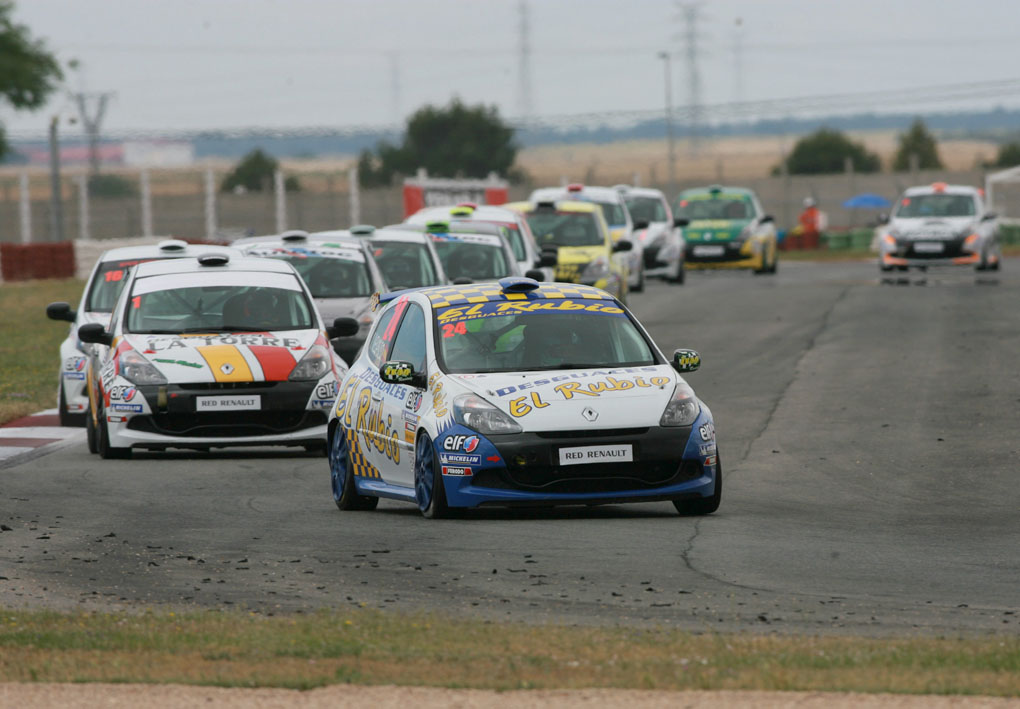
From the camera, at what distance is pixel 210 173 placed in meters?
40.8

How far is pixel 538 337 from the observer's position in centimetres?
1177

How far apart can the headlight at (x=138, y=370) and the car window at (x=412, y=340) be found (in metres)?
3.28

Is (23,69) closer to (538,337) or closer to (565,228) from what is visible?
(565,228)

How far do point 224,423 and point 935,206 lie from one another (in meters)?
26.2

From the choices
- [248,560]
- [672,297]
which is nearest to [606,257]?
[672,297]

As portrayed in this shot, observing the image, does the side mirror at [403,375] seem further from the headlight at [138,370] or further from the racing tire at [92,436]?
the racing tire at [92,436]

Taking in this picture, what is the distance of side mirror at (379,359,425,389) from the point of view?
37.9ft

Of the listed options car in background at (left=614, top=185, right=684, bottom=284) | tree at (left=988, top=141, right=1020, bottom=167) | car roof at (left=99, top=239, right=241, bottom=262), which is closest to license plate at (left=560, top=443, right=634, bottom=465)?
car roof at (left=99, top=239, right=241, bottom=262)

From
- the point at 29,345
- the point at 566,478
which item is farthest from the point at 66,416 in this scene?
the point at 29,345

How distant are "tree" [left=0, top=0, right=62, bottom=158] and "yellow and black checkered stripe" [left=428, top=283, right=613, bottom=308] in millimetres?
53734

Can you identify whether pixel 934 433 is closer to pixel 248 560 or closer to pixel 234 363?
pixel 234 363

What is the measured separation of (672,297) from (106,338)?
19197 mm

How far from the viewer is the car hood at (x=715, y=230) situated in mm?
41219

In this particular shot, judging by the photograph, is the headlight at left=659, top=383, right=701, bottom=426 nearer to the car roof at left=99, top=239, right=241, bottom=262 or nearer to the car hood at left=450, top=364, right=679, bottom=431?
the car hood at left=450, top=364, right=679, bottom=431
